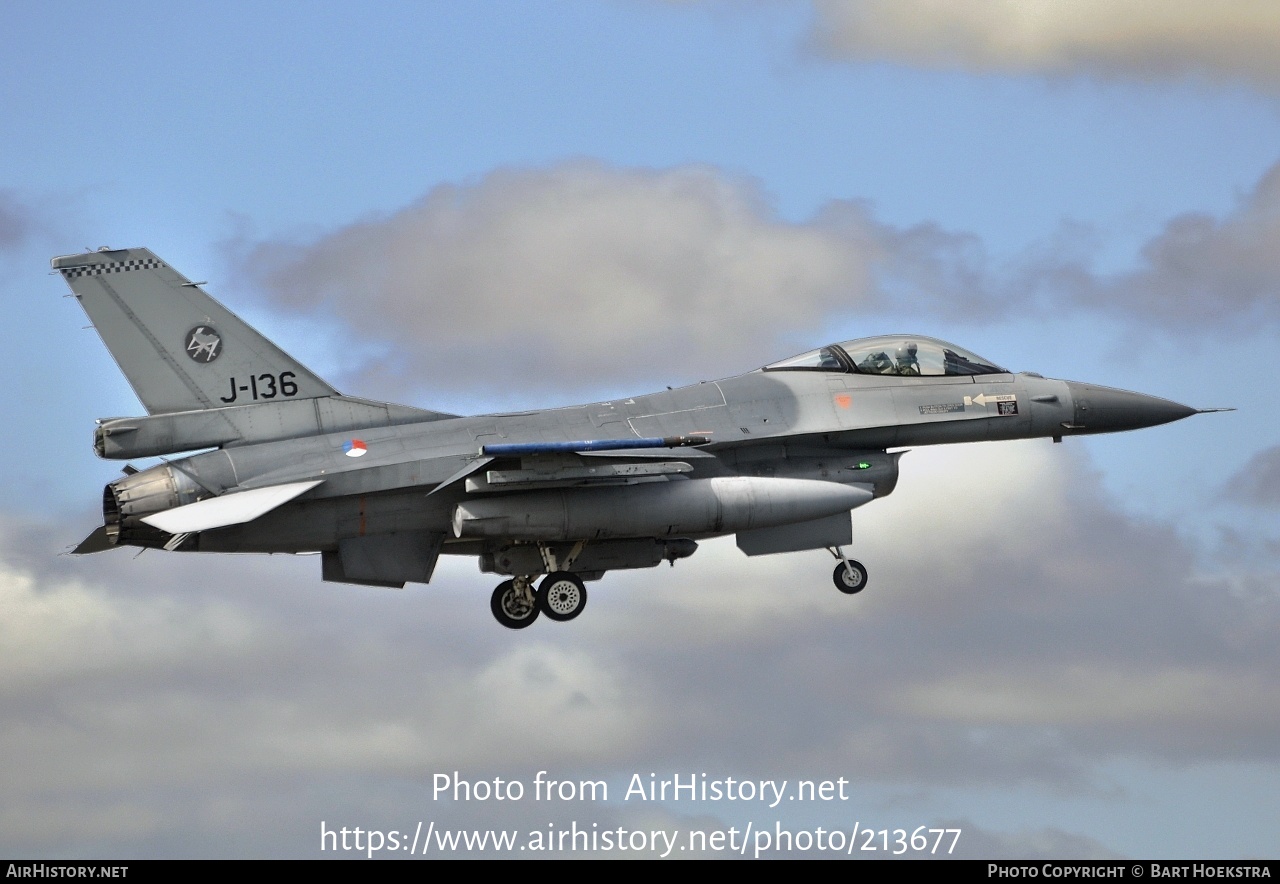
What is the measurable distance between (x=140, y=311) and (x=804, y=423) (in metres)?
9.01

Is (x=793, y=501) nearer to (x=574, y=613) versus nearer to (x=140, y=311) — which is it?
(x=574, y=613)

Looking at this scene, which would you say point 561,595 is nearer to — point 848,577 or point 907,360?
point 848,577

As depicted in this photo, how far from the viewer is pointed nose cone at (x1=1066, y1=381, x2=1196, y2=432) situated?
89.8 ft

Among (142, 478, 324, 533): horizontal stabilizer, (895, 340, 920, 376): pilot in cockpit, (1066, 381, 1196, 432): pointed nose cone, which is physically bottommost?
(142, 478, 324, 533): horizontal stabilizer

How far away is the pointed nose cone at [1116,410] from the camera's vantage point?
27359mm

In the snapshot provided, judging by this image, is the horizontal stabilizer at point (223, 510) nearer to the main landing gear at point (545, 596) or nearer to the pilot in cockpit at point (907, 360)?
the main landing gear at point (545, 596)

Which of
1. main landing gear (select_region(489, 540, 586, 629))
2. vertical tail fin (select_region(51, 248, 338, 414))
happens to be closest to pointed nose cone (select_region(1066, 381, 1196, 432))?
main landing gear (select_region(489, 540, 586, 629))

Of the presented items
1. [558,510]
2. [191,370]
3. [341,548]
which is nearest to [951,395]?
[558,510]

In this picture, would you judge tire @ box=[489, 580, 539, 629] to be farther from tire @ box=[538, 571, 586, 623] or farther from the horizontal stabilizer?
the horizontal stabilizer

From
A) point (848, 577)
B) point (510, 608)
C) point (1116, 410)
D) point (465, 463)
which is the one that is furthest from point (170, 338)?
point (1116, 410)

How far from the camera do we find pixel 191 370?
24703 millimetres

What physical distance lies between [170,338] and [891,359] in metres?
9.99

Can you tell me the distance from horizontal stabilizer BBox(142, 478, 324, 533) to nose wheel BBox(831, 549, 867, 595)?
773 cm

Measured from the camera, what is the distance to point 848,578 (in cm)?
2664
